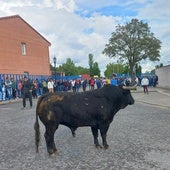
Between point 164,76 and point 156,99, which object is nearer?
point 156,99

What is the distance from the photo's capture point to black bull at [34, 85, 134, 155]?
680 cm

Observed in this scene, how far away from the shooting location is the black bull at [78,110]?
680 centimetres

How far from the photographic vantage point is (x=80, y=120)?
22.9 ft

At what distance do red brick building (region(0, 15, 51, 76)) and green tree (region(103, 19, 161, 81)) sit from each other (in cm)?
1563

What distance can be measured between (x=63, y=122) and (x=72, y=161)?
1045mm

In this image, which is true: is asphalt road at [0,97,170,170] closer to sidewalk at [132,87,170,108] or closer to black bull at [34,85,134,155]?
black bull at [34,85,134,155]

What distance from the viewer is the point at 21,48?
4359 cm

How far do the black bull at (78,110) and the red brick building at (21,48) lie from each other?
32675mm

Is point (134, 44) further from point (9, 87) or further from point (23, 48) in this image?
point (9, 87)

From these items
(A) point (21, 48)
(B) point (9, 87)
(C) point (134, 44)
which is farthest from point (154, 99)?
(C) point (134, 44)

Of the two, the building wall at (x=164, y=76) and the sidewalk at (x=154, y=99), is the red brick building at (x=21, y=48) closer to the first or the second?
the sidewalk at (x=154, y=99)

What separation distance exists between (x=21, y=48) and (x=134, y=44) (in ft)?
79.2

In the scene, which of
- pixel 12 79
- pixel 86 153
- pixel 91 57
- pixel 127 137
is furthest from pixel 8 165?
pixel 91 57

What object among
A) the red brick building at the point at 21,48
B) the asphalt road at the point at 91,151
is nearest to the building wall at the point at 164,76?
the red brick building at the point at 21,48
